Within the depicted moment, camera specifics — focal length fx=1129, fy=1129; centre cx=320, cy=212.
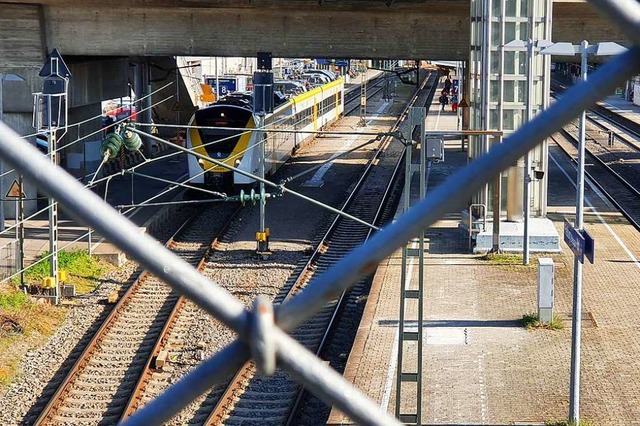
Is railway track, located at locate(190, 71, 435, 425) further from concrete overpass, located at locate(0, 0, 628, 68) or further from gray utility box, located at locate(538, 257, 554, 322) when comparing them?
concrete overpass, located at locate(0, 0, 628, 68)

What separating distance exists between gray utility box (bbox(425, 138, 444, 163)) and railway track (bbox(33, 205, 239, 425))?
298 centimetres

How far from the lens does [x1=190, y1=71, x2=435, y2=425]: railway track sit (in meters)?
10.5

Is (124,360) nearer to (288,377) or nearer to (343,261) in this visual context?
(288,377)

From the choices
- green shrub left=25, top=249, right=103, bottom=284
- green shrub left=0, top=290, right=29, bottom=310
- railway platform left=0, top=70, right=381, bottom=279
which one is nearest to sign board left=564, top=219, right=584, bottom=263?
railway platform left=0, top=70, right=381, bottom=279

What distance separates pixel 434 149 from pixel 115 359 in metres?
4.28

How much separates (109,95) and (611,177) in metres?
12.2

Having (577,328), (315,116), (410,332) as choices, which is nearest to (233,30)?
(315,116)

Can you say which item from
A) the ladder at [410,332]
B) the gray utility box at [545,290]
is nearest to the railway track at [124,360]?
the ladder at [410,332]

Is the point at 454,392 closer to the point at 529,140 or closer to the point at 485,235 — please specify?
the point at 485,235

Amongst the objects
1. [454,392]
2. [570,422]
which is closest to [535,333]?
[454,392]

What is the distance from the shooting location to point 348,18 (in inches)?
837

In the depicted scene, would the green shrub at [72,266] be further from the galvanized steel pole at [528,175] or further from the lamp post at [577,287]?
the lamp post at [577,287]

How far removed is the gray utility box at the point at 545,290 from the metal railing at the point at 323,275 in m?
11.3

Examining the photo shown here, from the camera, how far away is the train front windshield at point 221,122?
21.4 meters
